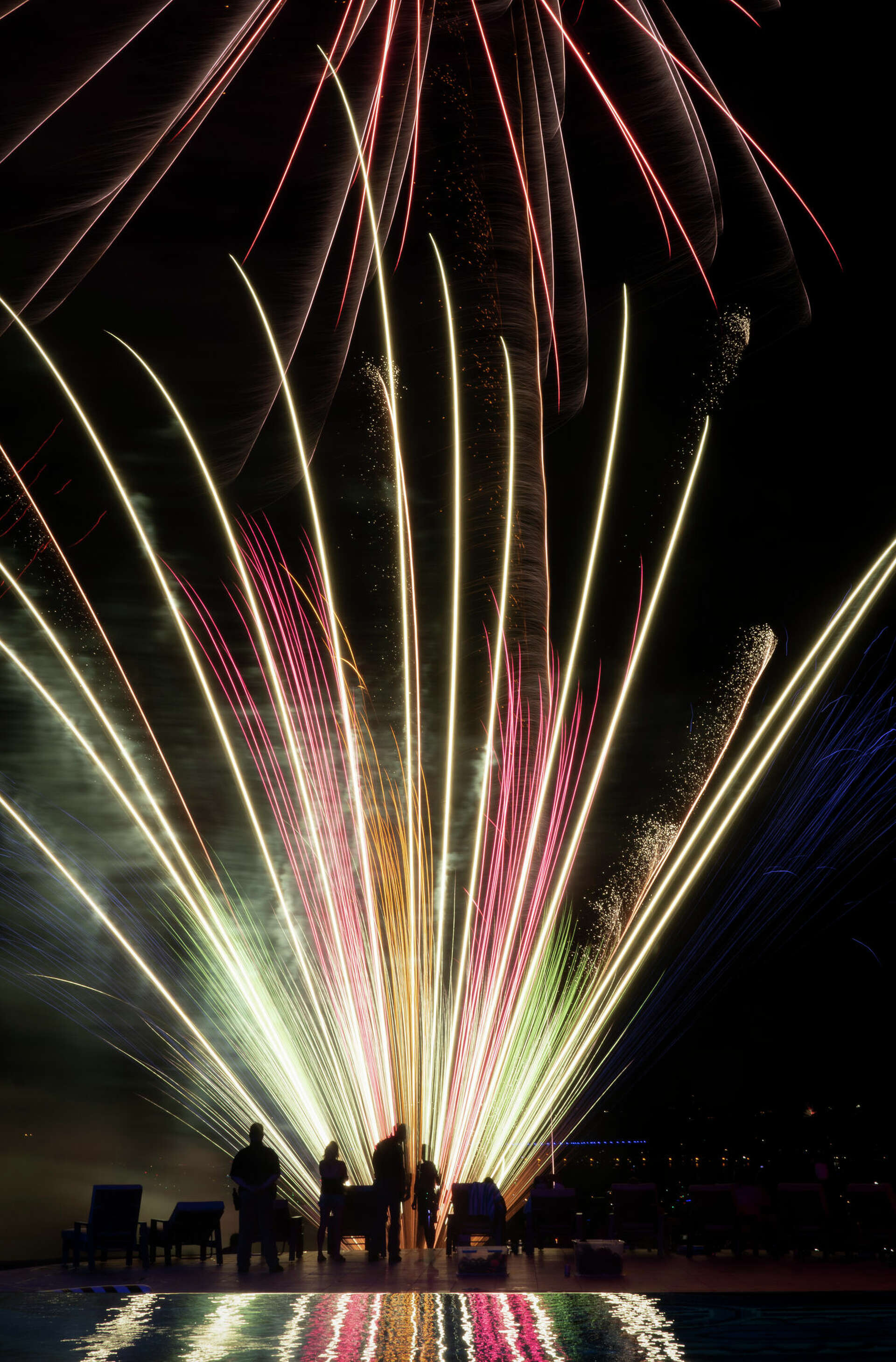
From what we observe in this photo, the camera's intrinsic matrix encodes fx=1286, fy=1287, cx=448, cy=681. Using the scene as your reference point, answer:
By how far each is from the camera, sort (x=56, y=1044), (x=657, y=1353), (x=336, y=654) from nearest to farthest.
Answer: (x=657, y=1353) < (x=336, y=654) < (x=56, y=1044)

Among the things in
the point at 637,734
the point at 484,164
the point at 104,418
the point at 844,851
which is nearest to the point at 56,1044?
the point at 104,418

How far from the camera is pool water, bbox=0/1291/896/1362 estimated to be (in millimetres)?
5926

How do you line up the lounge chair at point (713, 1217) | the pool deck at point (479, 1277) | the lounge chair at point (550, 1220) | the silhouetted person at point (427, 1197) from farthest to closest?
the silhouetted person at point (427, 1197) < the lounge chair at point (550, 1220) < the lounge chair at point (713, 1217) < the pool deck at point (479, 1277)

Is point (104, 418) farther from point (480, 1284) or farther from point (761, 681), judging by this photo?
point (480, 1284)

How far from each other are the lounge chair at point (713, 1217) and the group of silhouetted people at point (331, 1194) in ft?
9.16

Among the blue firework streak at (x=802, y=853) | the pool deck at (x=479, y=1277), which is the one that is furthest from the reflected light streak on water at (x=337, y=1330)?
the blue firework streak at (x=802, y=853)

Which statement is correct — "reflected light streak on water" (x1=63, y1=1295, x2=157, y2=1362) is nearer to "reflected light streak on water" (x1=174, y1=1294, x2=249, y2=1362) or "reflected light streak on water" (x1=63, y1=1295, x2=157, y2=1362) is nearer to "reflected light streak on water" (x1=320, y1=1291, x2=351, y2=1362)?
"reflected light streak on water" (x1=174, y1=1294, x2=249, y2=1362)

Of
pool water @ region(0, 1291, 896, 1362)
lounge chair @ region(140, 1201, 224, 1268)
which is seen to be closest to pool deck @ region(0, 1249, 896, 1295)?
lounge chair @ region(140, 1201, 224, 1268)

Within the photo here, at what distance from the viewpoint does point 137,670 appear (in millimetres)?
16688

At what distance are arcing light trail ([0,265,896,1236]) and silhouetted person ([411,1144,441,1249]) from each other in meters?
0.85

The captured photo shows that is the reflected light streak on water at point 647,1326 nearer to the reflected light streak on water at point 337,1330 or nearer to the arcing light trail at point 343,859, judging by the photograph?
the reflected light streak on water at point 337,1330

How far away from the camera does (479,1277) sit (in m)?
10.3

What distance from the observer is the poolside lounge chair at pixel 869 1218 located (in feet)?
38.7

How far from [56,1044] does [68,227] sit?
9678 millimetres
